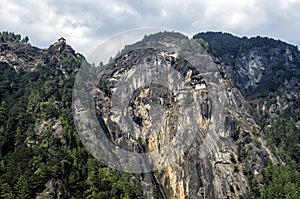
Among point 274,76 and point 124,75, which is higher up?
point 274,76

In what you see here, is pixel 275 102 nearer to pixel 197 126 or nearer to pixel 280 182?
pixel 197 126

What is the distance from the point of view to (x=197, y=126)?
73.9 metres

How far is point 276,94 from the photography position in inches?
4134

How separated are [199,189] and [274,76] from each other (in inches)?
2488

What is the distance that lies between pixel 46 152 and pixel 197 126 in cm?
3466

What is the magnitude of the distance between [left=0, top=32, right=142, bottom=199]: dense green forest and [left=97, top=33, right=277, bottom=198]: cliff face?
41.7 feet

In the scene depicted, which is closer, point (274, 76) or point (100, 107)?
point (100, 107)

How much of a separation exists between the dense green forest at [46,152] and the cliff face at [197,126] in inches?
500

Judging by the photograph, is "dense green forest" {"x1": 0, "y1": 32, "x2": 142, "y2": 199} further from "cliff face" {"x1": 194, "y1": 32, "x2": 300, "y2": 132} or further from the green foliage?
"cliff face" {"x1": 194, "y1": 32, "x2": 300, "y2": 132}

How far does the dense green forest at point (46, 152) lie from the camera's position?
41447 mm

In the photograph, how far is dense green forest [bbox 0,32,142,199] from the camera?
41447 mm

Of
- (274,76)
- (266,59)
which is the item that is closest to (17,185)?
(274,76)

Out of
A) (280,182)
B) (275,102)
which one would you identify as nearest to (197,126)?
(280,182)

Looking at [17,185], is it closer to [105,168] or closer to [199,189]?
[105,168]
